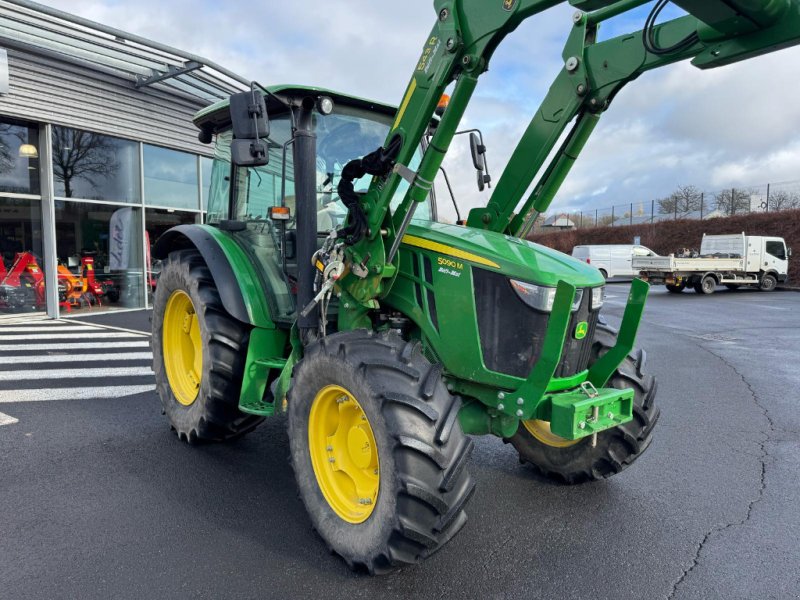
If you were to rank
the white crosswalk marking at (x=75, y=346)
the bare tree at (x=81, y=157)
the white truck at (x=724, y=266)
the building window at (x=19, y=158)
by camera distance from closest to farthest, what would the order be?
the white crosswalk marking at (x=75, y=346), the building window at (x=19, y=158), the bare tree at (x=81, y=157), the white truck at (x=724, y=266)

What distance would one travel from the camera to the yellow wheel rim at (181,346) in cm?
459

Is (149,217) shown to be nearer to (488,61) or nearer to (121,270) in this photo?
(121,270)

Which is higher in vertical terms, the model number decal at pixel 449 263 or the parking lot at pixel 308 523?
the model number decal at pixel 449 263

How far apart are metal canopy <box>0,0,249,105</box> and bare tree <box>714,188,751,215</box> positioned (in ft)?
95.5

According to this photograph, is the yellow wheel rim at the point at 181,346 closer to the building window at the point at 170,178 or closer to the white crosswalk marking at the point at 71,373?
the white crosswalk marking at the point at 71,373

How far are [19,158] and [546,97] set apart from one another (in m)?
10.6

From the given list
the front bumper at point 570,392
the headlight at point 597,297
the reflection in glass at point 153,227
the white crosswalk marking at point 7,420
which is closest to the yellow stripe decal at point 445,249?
the front bumper at point 570,392

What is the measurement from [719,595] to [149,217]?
1279 centimetres

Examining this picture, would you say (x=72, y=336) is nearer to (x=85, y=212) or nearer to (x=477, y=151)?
(x=85, y=212)

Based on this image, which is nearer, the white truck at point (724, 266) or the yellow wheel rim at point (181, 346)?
the yellow wheel rim at point (181, 346)

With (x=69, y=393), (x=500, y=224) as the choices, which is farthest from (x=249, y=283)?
(x=69, y=393)

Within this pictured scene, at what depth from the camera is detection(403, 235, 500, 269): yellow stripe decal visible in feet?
9.67

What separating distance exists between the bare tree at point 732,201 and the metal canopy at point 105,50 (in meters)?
29.1

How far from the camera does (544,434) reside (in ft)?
12.3
